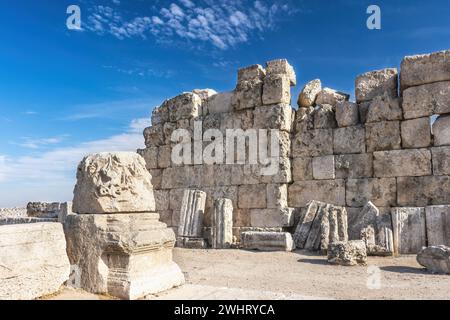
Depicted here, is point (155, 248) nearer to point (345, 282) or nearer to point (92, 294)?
point (92, 294)

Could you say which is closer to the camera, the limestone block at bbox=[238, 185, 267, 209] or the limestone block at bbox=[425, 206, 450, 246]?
the limestone block at bbox=[425, 206, 450, 246]

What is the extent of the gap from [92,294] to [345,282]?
3201 mm

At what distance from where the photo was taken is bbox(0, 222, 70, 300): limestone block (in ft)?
10.6

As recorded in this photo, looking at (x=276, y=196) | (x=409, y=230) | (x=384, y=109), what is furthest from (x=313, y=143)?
(x=409, y=230)

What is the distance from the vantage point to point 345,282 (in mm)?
5145

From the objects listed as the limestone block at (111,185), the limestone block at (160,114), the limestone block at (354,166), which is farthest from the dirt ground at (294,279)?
the limestone block at (160,114)

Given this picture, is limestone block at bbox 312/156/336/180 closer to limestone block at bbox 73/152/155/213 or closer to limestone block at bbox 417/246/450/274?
limestone block at bbox 417/246/450/274

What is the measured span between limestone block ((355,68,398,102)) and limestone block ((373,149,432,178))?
4.30 ft

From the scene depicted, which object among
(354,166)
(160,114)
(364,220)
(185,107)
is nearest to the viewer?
(364,220)

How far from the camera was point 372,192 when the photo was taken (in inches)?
320

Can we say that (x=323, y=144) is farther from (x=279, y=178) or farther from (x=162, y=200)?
(x=162, y=200)

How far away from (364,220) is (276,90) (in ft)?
11.7

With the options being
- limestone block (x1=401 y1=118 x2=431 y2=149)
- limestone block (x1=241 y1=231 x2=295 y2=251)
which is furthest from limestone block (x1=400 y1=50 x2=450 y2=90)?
limestone block (x1=241 y1=231 x2=295 y2=251)

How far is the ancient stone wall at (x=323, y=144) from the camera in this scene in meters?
7.77
